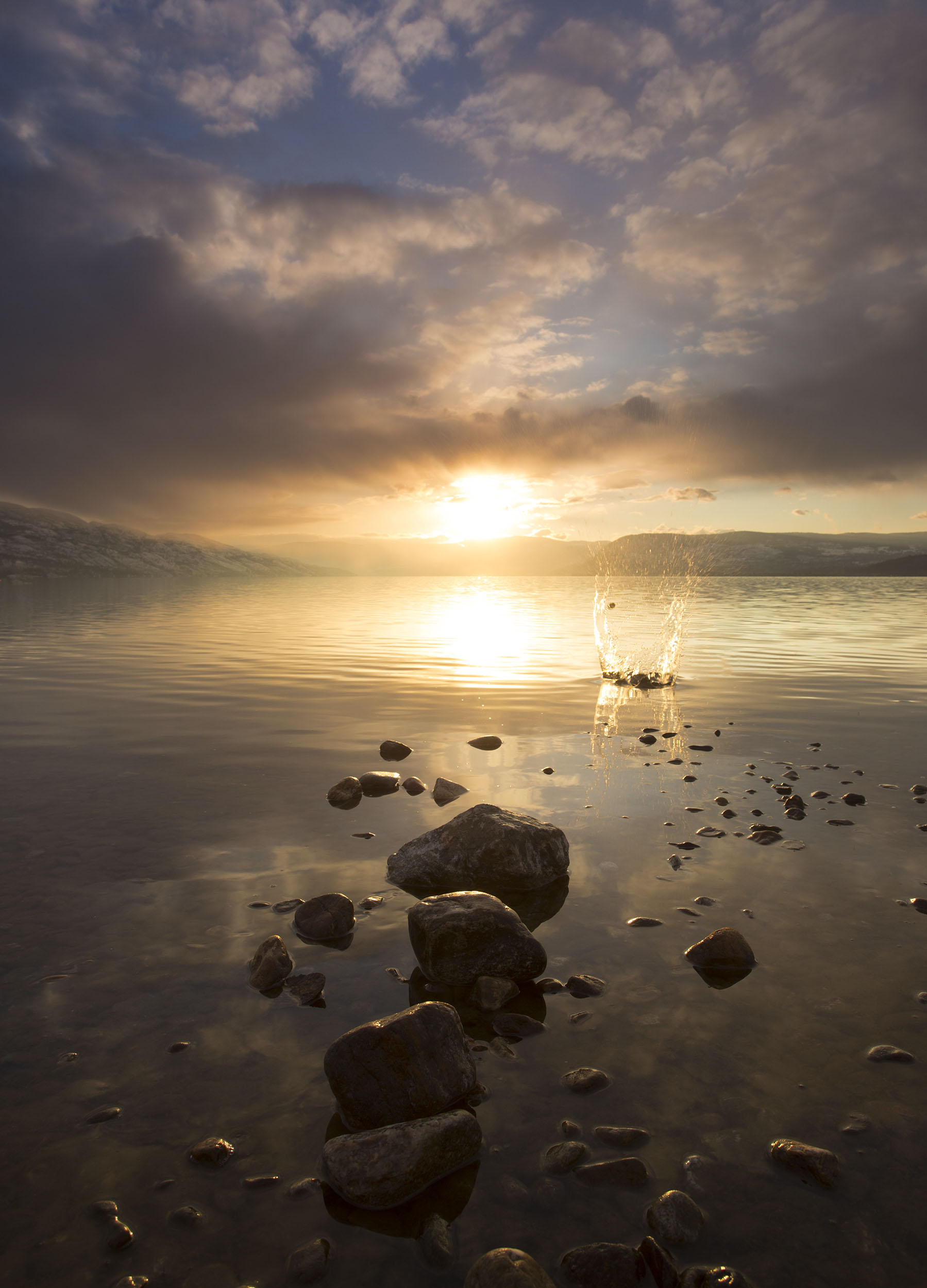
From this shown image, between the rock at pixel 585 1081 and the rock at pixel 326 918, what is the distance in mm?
3109

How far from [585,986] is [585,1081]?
1.33 metres

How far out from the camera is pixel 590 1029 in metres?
5.97

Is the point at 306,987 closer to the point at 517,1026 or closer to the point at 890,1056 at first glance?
the point at 517,1026

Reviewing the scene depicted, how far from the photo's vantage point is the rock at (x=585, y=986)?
256 inches

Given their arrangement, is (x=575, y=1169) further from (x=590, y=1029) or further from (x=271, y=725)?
(x=271, y=725)

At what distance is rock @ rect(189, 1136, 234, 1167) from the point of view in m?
4.55

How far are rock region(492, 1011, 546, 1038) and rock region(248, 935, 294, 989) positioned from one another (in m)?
2.07

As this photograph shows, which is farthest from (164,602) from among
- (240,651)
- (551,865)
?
(551,865)

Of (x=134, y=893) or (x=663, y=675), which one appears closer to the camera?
(x=134, y=893)

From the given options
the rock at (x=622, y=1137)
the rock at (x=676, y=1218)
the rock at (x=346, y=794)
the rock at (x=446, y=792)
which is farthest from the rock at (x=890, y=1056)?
the rock at (x=346, y=794)

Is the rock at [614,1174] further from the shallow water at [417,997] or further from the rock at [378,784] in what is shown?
the rock at [378,784]

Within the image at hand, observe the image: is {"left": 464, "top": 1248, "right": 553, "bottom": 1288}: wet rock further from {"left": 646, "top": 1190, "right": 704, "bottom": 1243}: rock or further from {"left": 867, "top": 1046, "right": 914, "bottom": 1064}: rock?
{"left": 867, "top": 1046, "right": 914, "bottom": 1064}: rock

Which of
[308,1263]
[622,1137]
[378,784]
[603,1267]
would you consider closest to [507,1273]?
[603,1267]

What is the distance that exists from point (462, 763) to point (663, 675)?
14.3 meters
